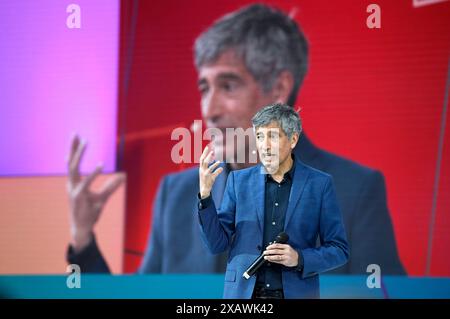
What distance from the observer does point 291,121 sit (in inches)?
88.1

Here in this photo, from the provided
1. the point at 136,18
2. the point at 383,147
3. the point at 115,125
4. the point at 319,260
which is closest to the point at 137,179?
the point at 115,125

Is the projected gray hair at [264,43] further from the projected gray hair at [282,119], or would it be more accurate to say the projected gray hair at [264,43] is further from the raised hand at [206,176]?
the raised hand at [206,176]

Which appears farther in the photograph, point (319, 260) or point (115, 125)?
point (115, 125)

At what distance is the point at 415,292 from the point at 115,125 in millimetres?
2156

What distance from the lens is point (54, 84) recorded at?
4.28m

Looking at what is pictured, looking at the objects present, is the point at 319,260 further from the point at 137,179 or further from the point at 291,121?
the point at 137,179

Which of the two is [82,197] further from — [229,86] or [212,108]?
[229,86]

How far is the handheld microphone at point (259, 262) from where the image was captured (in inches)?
82.4

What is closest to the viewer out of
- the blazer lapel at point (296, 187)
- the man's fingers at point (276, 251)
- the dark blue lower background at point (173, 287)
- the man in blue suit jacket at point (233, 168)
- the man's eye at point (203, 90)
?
the man's fingers at point (276, 251)

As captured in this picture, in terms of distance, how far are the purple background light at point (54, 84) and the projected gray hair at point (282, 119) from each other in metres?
2.12

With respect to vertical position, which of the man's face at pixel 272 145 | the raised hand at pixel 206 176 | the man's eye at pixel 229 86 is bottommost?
the raised hand at pixel 206 176

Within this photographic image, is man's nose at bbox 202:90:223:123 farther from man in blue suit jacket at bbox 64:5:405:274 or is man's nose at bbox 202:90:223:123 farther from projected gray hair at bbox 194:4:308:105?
projected gray hair at bbox 194:4:308:105

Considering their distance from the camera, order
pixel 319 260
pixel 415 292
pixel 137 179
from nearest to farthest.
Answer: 1. pixel 319 260
2. pixel 415 292
3. pixel 137 179

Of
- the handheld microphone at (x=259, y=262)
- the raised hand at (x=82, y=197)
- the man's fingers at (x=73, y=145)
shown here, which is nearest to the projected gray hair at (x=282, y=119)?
the handheld microphone at (x=259, y=262)
